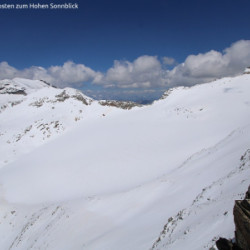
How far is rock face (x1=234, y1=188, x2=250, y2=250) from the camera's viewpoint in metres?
8.36

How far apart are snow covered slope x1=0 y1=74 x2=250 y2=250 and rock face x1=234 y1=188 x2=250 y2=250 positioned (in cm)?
237

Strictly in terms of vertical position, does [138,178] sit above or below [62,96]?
below

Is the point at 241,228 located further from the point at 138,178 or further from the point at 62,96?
the point at 62,96

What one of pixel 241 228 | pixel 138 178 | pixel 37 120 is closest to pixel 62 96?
pixel 37 120

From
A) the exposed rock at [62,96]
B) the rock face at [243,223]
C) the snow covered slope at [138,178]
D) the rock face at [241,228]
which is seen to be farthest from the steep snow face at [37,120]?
the rock face at [243,223]

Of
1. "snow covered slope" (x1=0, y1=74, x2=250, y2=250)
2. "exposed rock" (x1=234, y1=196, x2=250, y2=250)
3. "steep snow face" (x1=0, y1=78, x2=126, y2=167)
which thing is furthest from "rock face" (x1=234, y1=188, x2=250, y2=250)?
"steep snow face" (x1=0, y1=78, x2=126, y2=167)

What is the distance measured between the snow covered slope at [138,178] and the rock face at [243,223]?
2368 millimetres

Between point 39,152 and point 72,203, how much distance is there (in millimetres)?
29326

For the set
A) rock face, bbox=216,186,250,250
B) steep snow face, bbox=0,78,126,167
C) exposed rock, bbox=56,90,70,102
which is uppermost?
exposed rock, bbox=56,90,70,102

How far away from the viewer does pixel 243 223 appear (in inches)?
335

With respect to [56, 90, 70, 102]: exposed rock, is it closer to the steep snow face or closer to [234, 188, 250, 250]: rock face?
the steep snow face

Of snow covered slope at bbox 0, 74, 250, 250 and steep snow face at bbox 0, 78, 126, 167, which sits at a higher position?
steep snow face at bbox 0, 78, 126, 167

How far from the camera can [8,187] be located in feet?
129

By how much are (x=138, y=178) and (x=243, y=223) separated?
23.8m
